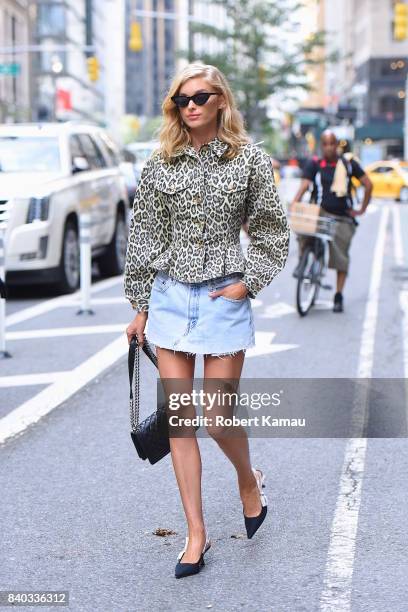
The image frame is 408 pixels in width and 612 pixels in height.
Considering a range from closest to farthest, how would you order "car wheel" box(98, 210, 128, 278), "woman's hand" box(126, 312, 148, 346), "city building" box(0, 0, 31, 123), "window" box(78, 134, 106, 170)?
"woman's hand" box(126, 312, 148, 346)
"window" box(78, 134, 106, 170)
"car wheel" box(98, 210, 128, 278)
"city building" box(0, 0, 31, 123)

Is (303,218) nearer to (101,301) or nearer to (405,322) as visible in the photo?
(405,322)

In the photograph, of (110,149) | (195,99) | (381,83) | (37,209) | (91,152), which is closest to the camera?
(195,99)

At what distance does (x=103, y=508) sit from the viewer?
5383 mm

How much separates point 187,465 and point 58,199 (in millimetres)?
9645

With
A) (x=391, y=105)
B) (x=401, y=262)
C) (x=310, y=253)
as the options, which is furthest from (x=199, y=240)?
(x=391, y=105)

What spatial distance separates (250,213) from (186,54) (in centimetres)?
4844

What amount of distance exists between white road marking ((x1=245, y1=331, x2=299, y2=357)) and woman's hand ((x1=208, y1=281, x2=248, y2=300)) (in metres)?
5.13

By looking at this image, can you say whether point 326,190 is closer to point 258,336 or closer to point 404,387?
point 258,336

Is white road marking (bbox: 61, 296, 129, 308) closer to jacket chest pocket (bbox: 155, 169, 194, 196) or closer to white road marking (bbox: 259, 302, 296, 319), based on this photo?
white road marking (bbox: 259, 302, 296, 319)

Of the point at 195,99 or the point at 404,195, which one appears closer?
the point at 195,99

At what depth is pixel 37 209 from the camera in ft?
44.2

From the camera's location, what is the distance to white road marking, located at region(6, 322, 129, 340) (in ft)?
36.1

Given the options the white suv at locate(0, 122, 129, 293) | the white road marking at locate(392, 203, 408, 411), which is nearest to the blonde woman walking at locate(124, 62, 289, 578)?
the white road marking at locate(392, 203, 408, 411)

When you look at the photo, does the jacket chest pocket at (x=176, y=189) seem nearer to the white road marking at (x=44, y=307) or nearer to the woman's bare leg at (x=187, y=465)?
the woman's bare leg at (x=187, y=465)
